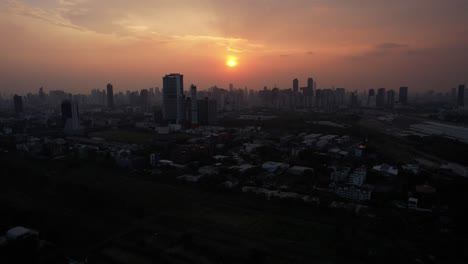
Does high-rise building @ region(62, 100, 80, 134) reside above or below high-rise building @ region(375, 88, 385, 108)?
below

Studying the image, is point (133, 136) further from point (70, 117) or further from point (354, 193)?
point (354, 193)

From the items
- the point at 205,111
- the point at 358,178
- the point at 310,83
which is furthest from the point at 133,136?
the point at 310,83

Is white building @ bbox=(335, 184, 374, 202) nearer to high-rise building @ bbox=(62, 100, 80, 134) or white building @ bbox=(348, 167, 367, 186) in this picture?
white building @ bbox=(348, 167, 367, 186)

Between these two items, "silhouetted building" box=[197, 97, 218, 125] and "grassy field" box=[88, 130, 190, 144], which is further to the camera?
"silhouetted building" box=[197, 97, 218, 125]

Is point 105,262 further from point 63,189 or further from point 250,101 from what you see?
point 250,101

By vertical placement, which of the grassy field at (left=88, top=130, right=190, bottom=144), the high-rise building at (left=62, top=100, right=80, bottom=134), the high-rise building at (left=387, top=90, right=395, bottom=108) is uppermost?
the high-rise building at (left=387, top=90, right=395, bottom=108)

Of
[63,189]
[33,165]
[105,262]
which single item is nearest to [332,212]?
[105,262]

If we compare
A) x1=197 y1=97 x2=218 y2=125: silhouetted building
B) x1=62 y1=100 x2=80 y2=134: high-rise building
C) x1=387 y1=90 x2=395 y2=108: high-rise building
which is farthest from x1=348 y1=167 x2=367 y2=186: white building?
x1=387 y1=90 x2=395 y2=108: high-rise building
